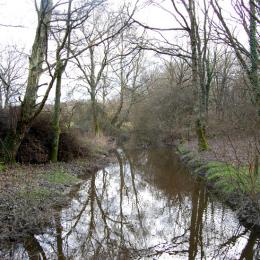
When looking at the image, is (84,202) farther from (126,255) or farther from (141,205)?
(126,255)

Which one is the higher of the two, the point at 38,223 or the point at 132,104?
the point at 132,104

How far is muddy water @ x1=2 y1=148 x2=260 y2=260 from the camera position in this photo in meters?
7.24

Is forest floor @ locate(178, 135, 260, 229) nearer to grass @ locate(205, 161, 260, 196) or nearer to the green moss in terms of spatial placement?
grass @ locate(205, 161, 260, 196)

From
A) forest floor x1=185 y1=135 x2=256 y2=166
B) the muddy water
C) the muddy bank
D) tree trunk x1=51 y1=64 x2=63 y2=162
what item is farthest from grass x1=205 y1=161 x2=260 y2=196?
tree trunk x1=51 y1=64 x2=63 y2=162

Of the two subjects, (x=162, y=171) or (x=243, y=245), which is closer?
(x=243, y=245)

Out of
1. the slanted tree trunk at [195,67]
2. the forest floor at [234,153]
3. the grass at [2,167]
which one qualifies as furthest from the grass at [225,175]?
the grass at [2,167]

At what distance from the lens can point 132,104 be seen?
4419cm

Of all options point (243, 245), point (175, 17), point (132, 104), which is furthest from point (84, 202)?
point (132, 104)

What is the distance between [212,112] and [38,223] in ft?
98.2

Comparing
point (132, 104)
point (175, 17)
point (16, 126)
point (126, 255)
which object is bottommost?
point (126, 255)

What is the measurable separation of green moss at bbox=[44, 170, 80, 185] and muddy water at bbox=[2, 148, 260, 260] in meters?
0.56

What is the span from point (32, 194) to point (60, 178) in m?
3.49

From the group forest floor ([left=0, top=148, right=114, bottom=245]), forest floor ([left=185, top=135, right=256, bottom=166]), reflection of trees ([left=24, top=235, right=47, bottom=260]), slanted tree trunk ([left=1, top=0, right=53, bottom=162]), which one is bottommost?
reflection of trees ([left=24, top=235, right=47, bottom=260])

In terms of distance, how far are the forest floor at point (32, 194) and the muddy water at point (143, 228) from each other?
0.30 metres
